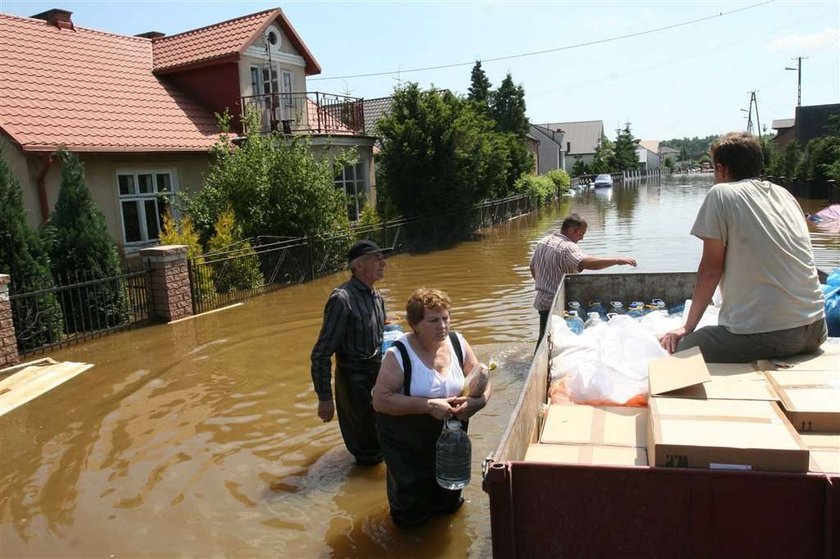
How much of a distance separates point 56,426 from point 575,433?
562 centimetres

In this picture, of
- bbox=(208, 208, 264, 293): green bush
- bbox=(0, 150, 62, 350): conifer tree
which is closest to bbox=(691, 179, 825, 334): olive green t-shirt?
bbox=(0, 150, 62, 350): conifer tree

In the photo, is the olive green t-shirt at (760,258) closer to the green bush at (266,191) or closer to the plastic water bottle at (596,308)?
the plastic water bottle at (596,308)

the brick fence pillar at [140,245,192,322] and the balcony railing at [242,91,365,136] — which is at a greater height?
the balcony railing at [242,91,365,136]

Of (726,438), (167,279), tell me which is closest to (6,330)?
(167,279)

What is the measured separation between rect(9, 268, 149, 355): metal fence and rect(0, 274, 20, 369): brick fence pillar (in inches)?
11.3

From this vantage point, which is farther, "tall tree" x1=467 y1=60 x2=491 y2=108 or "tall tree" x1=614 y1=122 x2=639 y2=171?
"tall tree" x1=614 y1=122 x2=639 y2=171

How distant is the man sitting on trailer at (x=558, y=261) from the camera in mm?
6805

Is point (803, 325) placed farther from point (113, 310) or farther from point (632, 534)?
point (113, 310)

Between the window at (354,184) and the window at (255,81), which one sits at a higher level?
the window at (255,81)

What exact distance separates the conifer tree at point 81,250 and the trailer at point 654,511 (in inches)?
368

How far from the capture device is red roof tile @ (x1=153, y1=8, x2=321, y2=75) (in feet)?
59.6

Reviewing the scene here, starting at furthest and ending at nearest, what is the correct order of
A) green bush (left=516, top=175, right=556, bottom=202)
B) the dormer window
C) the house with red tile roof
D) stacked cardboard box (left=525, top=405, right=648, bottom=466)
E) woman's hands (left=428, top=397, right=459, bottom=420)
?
green bush (left=516, top=175, right=556, bottom=202), the dormer window, the house with red tile roof, woman's hands (left=428, top=397, right=459, bottom=420), stacked cardboard box (left=525, top=405, right=648, bottom=466)

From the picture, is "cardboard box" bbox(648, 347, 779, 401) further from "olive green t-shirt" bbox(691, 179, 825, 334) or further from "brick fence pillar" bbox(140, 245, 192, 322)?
"brick fence pillar" bbox(140, 245, 192, 322)

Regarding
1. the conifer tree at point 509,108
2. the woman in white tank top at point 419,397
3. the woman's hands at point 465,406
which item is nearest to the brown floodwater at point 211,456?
the woman in white tank top at point 419,397
